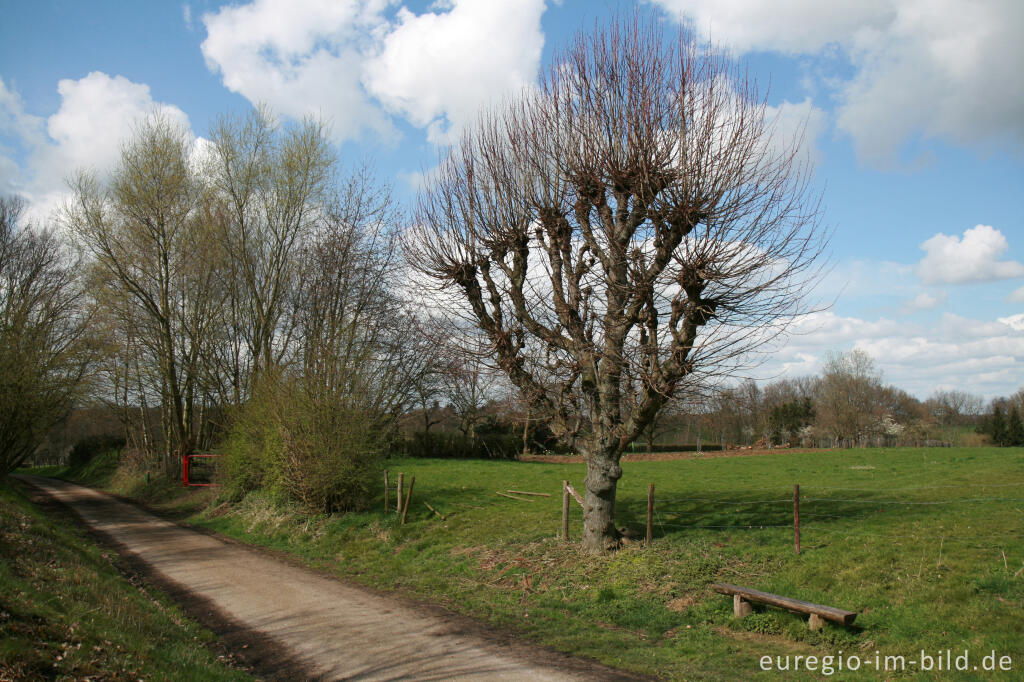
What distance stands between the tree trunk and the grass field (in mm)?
397

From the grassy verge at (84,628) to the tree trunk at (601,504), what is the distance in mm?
6090

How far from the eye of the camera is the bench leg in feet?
26.5

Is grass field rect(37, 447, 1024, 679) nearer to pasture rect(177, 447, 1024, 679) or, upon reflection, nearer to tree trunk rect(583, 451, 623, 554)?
pasture rect(177, 447, 1024, 679)

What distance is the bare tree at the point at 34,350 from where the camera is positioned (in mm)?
20359

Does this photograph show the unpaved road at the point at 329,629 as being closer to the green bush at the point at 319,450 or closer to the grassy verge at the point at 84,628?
the grassy verge at the point at 84,628

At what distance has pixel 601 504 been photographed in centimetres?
1110

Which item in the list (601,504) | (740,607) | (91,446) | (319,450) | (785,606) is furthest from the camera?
(91,446)

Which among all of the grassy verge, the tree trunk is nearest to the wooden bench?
the tree trunk

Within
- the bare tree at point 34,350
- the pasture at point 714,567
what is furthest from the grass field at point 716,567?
the bare tree at point 34,350

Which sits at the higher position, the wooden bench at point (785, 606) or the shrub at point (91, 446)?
the wooden bench at point (785, 606)

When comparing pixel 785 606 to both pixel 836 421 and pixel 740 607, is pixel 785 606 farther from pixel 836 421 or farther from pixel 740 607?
pixel 836 421

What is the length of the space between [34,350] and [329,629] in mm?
19006

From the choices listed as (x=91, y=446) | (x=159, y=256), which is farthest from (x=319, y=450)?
(x=91, y=446)

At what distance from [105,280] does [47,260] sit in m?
4.89
